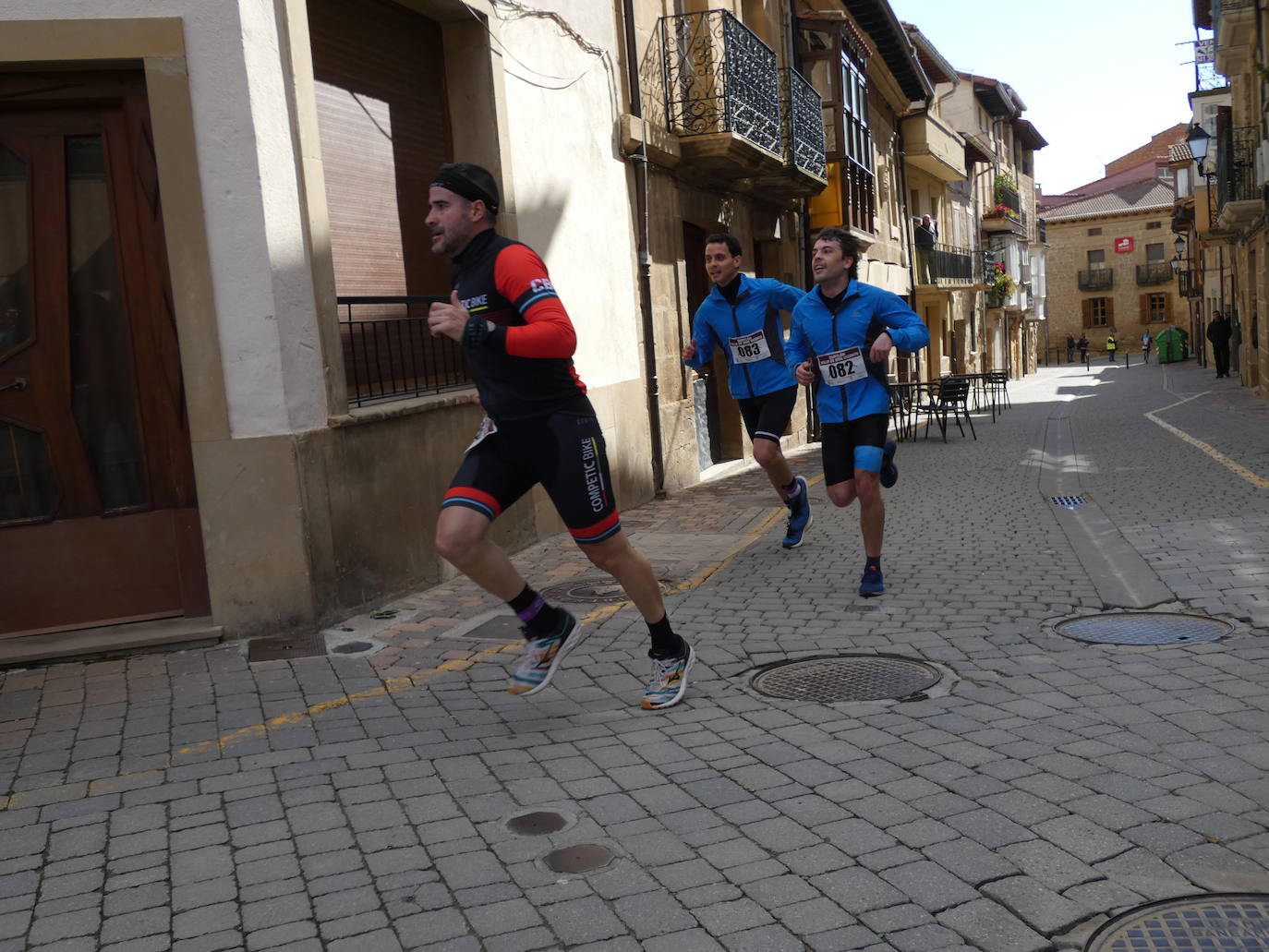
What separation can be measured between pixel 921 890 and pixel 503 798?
135 cm

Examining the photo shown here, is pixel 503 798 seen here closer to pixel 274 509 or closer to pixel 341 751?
pixel 341 751

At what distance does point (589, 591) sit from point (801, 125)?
11.3 m

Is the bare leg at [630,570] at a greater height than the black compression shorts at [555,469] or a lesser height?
lesser

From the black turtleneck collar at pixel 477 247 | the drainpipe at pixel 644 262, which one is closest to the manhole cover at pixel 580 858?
the black turtleneck collar at pixel 477 247

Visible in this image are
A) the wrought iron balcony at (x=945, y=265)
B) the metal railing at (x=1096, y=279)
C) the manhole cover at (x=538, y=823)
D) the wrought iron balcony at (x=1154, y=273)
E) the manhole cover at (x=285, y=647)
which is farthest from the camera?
the metal railing at (x=1096, y=279)

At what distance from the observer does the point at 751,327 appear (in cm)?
810

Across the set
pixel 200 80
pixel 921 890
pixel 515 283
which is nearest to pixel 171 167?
pixel 200 80

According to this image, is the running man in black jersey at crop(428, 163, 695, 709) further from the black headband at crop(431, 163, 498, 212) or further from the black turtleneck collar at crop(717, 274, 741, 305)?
the black turtleneck collar at crop(717, 274, 741, 305)

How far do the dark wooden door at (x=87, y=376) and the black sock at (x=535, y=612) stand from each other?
8.03 feet

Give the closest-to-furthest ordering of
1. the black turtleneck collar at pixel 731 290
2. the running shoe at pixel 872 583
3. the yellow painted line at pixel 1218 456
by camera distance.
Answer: the running shoe at pixel 872 583 → the black turtleneck collar at pixel 731 290 → the yellow painted line at pixel 1218 456

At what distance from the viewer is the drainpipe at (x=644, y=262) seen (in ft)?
38.8

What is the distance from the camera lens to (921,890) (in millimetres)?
2967

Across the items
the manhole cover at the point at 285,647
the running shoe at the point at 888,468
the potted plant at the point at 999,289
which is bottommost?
the manhole cover at the point at 285,647

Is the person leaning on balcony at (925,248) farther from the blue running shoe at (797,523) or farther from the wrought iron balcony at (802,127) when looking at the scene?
the blue running shoe at (797,523)
